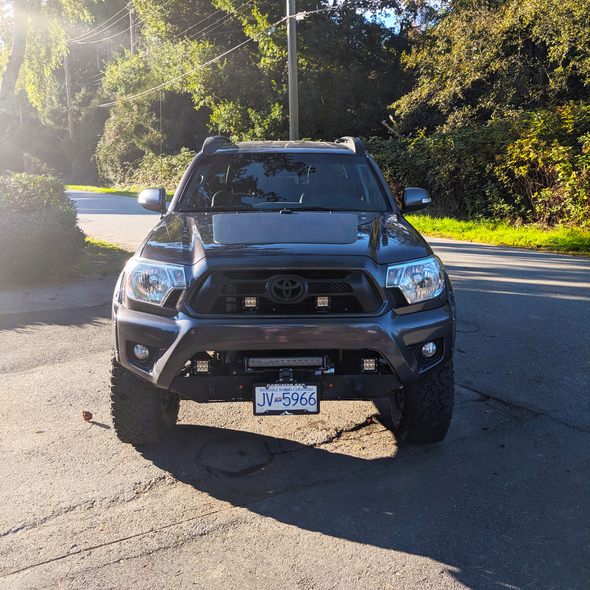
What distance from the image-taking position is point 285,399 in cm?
303

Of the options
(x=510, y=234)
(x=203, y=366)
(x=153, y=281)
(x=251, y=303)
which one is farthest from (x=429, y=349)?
(x=510, y=234)

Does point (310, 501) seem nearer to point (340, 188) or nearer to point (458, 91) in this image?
point (340, 188)

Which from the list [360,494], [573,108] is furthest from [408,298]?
[573,108]

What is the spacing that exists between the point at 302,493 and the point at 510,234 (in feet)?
37.3

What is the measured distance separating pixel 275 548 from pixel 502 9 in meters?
20.5

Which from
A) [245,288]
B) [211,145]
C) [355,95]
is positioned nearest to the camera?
[245,288]

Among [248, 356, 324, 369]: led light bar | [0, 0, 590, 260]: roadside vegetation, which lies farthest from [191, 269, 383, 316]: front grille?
[0, 0, 590, 260]: roadside vegetation

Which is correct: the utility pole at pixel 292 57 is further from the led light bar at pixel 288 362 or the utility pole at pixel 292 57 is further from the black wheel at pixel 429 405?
the led light bar at pixel 288 362

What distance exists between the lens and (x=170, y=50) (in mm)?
33406

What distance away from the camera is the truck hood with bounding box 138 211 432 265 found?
3.09 meters

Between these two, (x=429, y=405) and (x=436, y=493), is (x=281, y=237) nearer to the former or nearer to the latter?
(x=429, y=405)

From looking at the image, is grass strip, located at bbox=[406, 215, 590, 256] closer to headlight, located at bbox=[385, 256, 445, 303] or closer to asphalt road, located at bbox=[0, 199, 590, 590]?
asphalt road, located at bbox=[0, 199, 590, 590]

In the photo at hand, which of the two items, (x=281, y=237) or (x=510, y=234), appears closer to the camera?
(x=281, y=237)

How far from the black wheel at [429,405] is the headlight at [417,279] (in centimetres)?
44
